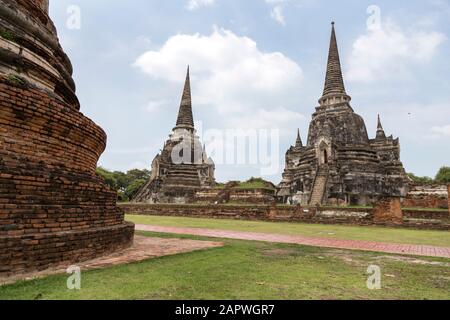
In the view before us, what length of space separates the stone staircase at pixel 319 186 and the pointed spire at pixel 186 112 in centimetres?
1721

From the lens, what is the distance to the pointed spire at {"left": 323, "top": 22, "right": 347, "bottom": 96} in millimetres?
30766

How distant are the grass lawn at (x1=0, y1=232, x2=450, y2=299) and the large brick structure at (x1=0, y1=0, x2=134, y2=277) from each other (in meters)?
0.65

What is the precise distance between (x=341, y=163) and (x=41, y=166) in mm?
24213

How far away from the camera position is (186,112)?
38.1m

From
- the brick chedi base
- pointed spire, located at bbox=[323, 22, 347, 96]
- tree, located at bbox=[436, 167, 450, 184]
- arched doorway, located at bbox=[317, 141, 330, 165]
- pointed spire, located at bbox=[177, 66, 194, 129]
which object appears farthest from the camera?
tree, located at bbox=[436, 167, 450, 184]

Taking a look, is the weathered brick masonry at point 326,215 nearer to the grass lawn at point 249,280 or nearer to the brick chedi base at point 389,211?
the brick chedi base at point 389,211

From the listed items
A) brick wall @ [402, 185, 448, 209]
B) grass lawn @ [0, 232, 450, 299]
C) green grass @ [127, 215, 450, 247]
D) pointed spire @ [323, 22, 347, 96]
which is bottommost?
green grass @ [127, 215, 450, 247]

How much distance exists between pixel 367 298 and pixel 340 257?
2845 mm

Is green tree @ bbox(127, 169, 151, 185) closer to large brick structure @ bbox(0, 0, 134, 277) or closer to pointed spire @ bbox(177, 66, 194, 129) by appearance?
pointed spire @ bbox(177, 66, 194, 129)

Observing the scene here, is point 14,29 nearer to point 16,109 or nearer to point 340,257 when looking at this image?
point 16,109

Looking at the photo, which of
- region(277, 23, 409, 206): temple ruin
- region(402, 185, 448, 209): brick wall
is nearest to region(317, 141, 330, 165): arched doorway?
region(277, 23, 409, 206): temple ruin

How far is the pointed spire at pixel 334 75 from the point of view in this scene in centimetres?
3077

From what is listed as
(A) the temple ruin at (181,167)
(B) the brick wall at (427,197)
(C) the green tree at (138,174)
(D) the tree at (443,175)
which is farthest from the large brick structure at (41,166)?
(C) the green tree at (138,174)
